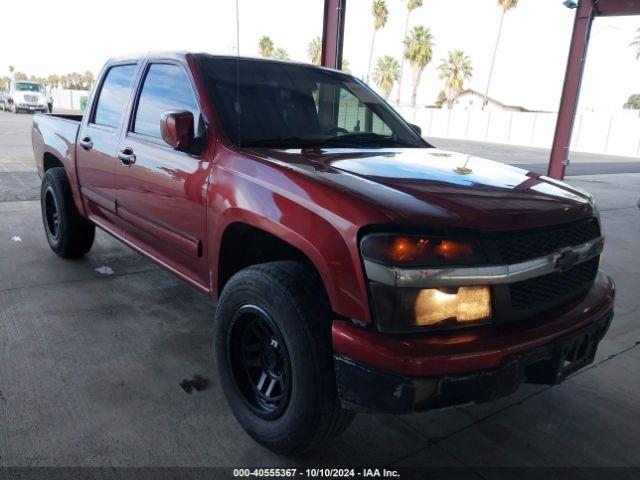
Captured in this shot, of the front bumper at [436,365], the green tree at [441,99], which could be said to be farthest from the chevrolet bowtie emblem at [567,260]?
the green tree at [441,99]

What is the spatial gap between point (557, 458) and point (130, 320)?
8.77 ft

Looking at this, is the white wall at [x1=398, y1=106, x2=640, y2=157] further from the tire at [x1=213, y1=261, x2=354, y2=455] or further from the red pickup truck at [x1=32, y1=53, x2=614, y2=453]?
the tire at [x1=213, y1=261, x2=354, y2=455]

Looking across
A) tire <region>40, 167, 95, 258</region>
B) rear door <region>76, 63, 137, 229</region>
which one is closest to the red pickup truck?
rear door <region>76, 63, 137, 229</region>

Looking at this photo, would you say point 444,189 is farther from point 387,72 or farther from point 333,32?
point 387,72

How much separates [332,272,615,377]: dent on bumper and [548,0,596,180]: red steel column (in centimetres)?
994

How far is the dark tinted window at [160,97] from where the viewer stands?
115 inches

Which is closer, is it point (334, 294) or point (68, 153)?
point (334, 294)

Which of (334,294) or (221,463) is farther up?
(334,294)

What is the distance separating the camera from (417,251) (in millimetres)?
1768

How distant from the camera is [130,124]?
132 inches

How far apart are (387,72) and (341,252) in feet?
219

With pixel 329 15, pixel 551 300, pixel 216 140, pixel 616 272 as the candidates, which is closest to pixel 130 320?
pixel 216 140

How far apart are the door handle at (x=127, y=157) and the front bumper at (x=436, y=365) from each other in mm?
Answer: 2016

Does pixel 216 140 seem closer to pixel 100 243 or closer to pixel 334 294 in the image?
pixel 334 294
